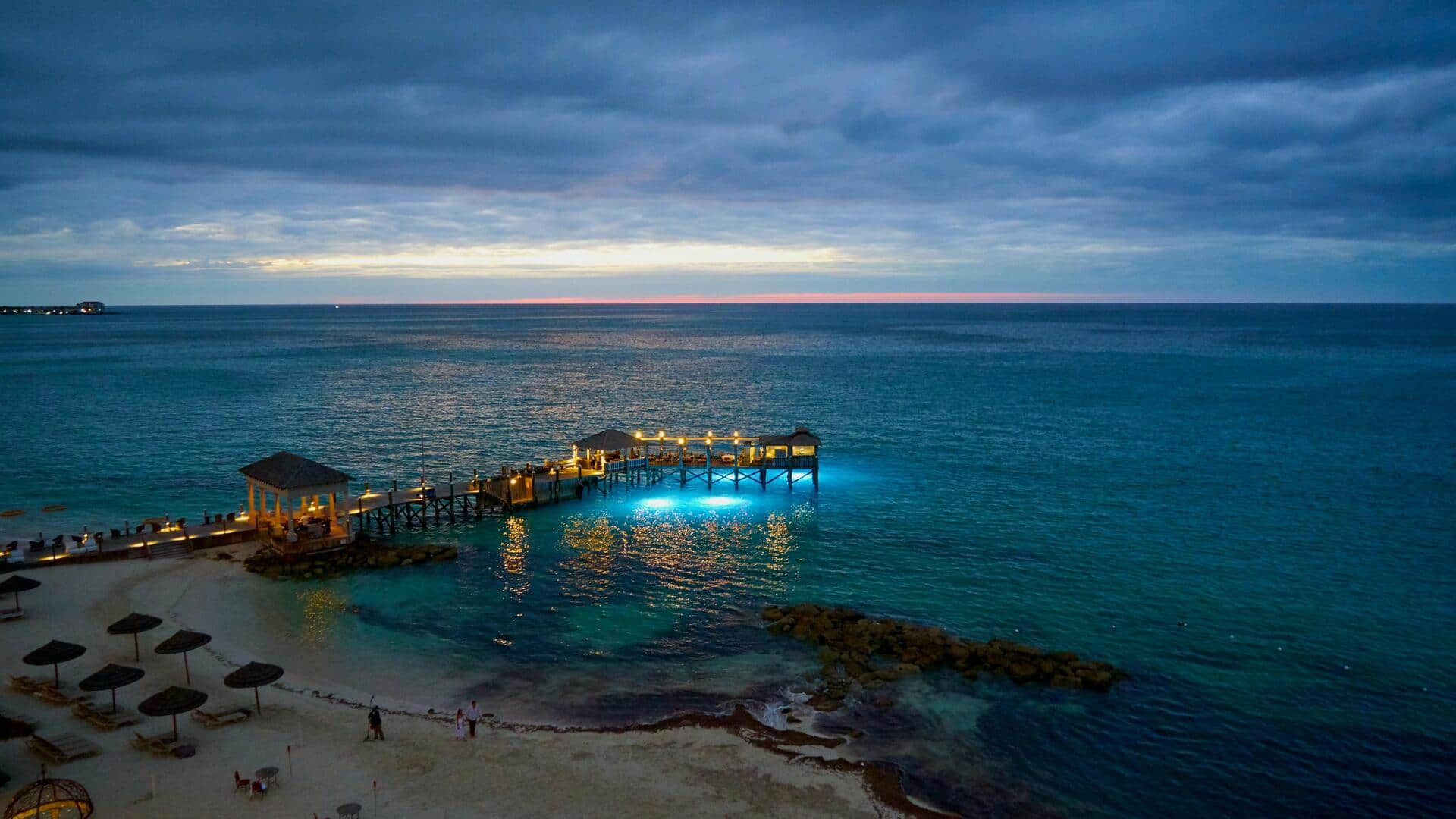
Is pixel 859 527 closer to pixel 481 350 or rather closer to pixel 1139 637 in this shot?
pixel 1139 637

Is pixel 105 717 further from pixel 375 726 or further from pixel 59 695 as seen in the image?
pixel 375 726

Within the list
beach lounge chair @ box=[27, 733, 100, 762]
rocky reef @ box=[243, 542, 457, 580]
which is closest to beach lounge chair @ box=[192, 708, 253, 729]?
beach lounge chair @ box=[27, 733, 100, 762]

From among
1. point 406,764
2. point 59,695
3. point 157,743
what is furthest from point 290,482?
point 406,764

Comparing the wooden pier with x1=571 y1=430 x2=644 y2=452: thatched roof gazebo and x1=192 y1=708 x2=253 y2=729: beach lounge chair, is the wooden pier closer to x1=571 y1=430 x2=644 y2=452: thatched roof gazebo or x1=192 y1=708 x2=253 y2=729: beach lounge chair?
x1=571 y1=430 x2=644 y2=452: thatched roof gazebo

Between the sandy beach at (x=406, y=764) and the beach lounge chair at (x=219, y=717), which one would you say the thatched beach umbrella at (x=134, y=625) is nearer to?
the sandy beach at (x=406, y=764)

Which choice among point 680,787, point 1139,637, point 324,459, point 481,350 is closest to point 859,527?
point 1139,637

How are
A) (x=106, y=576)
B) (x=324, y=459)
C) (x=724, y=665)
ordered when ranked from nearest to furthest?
(x=724, y=665) → (x=106, y=576) → (x=324, y=459)

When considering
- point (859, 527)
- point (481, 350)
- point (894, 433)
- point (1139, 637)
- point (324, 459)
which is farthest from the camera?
point (481, 350)
